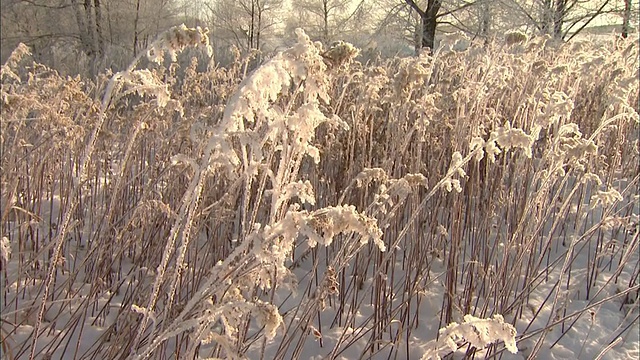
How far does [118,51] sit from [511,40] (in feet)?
36.6

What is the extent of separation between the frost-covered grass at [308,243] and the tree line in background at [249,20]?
1052cm

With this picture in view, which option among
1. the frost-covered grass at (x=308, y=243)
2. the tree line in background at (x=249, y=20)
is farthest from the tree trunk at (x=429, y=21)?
the frost-covered grass at (x=308, y=243)

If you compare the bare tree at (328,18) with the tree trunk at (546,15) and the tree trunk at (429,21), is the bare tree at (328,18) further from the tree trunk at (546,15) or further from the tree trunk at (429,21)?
the tree trunk at (546,15)

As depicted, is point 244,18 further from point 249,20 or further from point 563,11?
point 563,11

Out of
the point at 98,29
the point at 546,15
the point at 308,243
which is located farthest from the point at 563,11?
the point at 308,243

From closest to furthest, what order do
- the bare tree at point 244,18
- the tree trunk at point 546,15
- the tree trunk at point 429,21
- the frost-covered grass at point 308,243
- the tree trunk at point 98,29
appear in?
the frost-covered grass at point 308,243 → the tree trunk at point 98,29 → the tree trunk at point 546,15 → the tree trunk at point 429,21 → the bare tree at point 244,18

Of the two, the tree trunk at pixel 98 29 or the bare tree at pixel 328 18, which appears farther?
the bare tree at pixel 328 18

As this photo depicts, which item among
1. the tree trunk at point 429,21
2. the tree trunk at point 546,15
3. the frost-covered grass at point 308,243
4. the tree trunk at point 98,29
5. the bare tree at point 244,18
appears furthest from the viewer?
the bare tree at point 244,18

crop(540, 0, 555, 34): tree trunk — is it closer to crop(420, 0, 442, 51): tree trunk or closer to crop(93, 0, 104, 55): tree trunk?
crop(420, 0, 442, 51): tree trunk

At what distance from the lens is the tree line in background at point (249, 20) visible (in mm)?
13297

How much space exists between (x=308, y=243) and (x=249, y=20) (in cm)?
1689

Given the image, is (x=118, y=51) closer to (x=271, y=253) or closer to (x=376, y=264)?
(x=376, y=264)

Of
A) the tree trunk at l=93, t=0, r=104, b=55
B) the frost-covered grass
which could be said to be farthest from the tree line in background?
the frost-covered grass

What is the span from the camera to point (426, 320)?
5.96 ft
